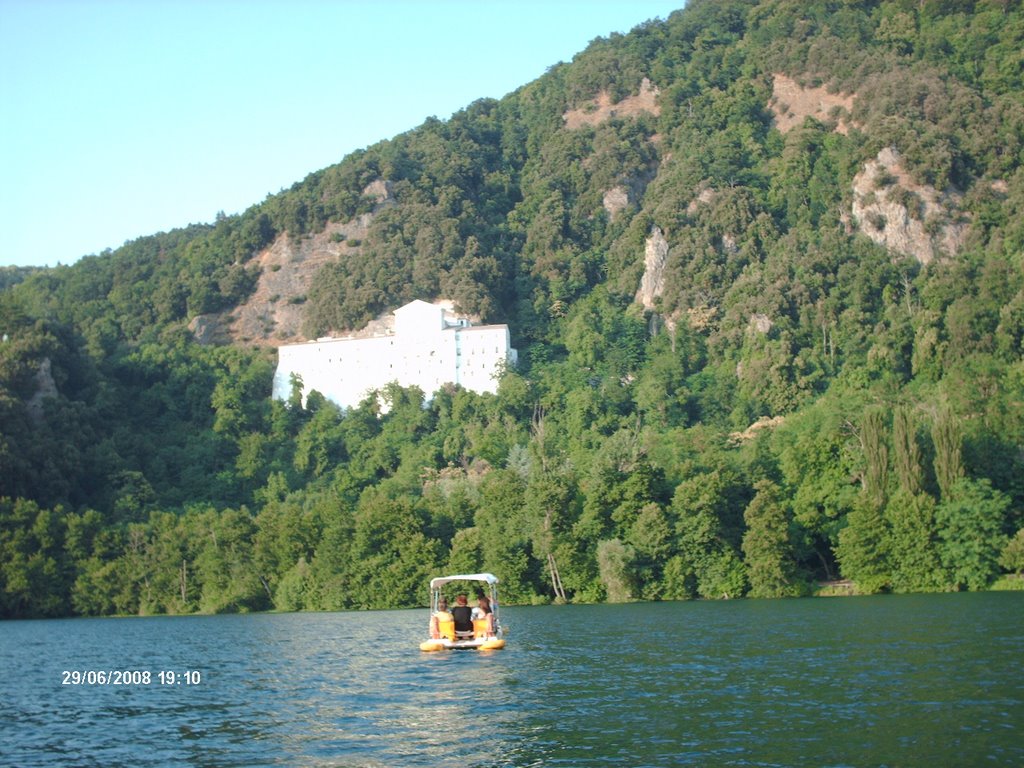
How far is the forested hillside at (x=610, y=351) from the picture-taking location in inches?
2753

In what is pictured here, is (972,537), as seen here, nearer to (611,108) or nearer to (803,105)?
(803,105)

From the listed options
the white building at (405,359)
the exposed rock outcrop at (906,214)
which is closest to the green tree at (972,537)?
the white building at (405,359)

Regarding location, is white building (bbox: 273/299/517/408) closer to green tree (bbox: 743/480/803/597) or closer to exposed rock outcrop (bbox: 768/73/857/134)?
green tree (bbox: 743/480/803/597)

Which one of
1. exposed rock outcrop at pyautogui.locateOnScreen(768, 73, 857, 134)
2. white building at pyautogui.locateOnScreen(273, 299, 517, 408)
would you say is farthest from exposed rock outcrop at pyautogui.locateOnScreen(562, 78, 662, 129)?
white building at pyautogui.locateOnScreen(273, 299, 517, 408)

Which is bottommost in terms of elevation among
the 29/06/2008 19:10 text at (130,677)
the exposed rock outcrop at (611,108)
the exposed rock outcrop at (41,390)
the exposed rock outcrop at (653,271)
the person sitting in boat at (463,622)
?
the 29/06/2008 19:10 text at (130,677)

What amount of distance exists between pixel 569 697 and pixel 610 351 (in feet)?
286

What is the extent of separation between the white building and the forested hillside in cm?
286

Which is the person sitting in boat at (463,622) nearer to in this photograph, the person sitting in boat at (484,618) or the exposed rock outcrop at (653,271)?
the person sitting in boat at (484,618)

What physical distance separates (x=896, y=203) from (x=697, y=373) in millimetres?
26700

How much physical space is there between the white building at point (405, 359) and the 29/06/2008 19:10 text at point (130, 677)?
72570 mm

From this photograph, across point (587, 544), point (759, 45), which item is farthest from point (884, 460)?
point (759, 45)

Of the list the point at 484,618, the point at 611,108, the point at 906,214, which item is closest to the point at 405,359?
the point at 906,214

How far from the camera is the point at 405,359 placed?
387ft

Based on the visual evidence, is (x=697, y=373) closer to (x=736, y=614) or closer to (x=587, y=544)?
(x=587, y=544)
